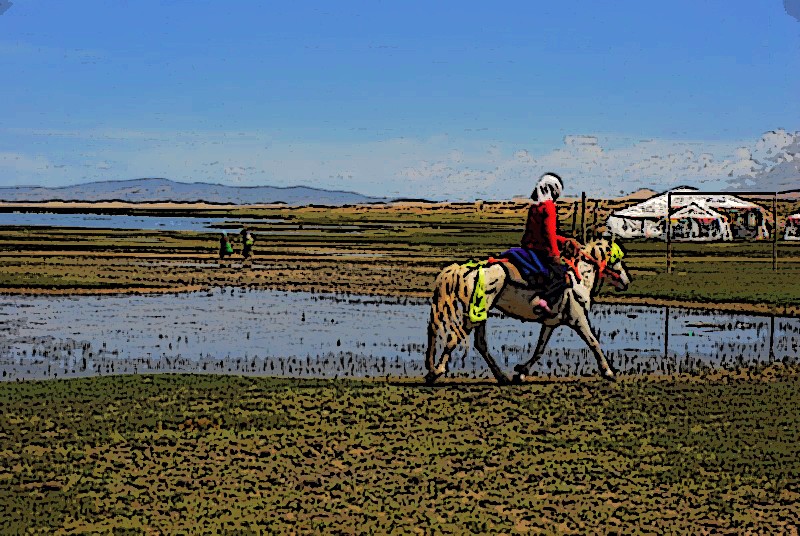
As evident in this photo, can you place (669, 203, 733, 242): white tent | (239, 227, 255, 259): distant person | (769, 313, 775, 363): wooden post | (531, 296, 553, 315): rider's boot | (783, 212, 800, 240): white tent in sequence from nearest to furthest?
(531, 296, 553, 315): rider's boot < (769, 313, 775, 363): wooden post < (239, 227, 255, 259): distant person < (669, 203, 733, 242): white tent < (783, 212, 800, 240): white tent

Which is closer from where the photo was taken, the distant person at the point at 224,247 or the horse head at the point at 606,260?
the horse head at the point at 606,260

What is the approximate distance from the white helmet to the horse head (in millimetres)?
1586

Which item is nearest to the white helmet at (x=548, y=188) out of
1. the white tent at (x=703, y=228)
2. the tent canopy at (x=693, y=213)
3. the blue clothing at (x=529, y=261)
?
the blue clothing at (x=529, y=261)

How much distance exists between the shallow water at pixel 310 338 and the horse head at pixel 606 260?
144 cm

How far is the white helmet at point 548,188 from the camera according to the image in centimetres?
1447

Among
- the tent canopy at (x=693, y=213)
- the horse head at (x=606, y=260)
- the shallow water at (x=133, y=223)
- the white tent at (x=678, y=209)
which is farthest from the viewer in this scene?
the shallow water at (x=133, y=223)

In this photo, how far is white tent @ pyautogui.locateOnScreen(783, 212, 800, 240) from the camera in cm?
8512

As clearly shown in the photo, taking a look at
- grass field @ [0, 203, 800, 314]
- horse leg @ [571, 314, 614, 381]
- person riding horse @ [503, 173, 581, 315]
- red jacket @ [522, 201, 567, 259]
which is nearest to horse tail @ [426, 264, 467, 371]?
person riding horse @ [503, 173, 581, 315]

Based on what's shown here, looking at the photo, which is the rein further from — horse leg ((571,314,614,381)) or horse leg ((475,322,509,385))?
horse leg ((475,322,509,385))

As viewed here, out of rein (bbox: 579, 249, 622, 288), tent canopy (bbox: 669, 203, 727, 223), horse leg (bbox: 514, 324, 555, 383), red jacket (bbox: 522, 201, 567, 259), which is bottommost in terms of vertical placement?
horse leg (bbox: 514, 324, 555, 383)

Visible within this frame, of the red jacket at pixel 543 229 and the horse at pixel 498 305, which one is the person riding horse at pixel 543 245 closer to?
the red jacket at pixel 543 229

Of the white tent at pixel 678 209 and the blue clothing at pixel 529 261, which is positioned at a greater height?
the white tent at pixel 678 209

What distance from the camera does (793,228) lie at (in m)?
85.4

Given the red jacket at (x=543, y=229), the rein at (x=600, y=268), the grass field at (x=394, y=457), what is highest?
the red jacket at (x=543, y=229)
